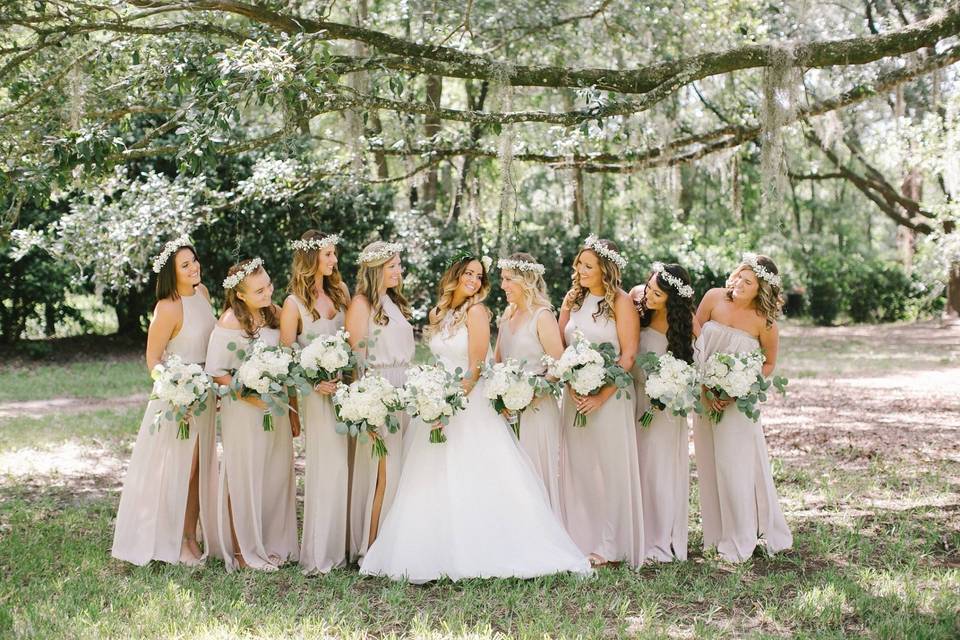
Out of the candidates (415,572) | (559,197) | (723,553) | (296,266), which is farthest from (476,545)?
(559,197)

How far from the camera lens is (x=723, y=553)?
5.56 metres

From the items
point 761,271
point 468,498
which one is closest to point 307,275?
point 468,498

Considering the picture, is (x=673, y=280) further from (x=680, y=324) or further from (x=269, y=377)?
(x=269, y=377)

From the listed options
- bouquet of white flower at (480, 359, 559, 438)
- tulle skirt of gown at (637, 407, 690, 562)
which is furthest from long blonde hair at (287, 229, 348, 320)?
tulle skirt of gown at (637, 407, 690, 562)

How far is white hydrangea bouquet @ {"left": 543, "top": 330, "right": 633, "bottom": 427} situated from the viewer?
5.29 metres

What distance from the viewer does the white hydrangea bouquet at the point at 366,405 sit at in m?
5.09

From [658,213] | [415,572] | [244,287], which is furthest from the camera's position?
[658,213]

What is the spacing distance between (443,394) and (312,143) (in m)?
11.5

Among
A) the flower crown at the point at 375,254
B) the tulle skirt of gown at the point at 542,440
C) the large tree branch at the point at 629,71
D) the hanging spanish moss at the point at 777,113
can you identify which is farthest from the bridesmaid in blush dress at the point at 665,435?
the hanging spanish moss at the point at 777,113

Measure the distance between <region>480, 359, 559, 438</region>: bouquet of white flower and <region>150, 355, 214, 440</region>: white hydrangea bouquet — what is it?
170 centimetres

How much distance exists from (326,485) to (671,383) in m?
2.23

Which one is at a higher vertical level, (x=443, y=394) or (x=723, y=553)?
(x=443, y=394)

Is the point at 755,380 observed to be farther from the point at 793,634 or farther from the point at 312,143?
the point at 312,143

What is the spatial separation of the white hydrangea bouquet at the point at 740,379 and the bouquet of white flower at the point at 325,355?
2.20 m
